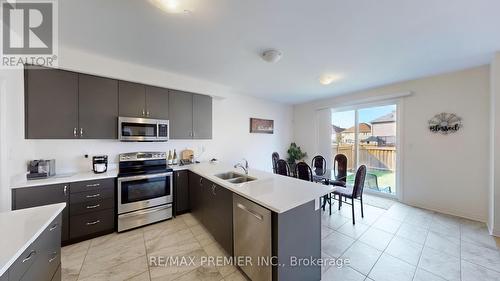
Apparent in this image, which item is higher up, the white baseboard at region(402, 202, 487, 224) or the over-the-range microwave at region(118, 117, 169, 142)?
the over-the-range microwave at region(118, 117, 169, 142)

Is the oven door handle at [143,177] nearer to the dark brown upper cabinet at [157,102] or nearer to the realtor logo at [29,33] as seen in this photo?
the dark brown upper cabinet at [157,102]

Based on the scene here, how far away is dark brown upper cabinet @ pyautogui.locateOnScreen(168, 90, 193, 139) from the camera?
3111mm

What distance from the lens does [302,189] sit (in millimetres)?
1765

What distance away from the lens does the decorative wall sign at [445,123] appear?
9.94 ft

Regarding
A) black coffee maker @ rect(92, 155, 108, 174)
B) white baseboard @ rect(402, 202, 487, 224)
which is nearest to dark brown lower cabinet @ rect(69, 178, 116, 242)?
black coffee maker @ rect(92, 155, 108, 174)

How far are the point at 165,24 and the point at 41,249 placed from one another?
205cm

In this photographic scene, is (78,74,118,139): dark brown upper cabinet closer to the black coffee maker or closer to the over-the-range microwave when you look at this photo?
the over-the-range microwave

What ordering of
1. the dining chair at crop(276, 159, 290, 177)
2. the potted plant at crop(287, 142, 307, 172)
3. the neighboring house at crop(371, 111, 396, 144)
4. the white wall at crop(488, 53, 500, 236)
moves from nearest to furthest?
the white wall at crop(488, 53, 500, 236)
the dining chair at crop(276, 159, 290, 177)
the neighboring house at crop(371, 111, 396, 144)
the potted plant at crop(287, 142, 307, 172)

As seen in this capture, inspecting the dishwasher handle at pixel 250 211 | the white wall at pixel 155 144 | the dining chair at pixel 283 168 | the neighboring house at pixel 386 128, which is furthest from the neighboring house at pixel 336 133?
Answer: the dishwasher handle at pixel 250 211

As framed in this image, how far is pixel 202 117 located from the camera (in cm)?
350

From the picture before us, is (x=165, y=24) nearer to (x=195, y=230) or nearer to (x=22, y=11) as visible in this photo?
(x=22, y=11)

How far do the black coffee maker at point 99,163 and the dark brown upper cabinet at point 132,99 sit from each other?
711 mm

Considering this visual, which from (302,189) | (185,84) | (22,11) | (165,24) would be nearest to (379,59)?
(302,189)

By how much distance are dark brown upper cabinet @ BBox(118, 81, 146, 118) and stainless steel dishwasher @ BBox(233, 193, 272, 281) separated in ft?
7.16
